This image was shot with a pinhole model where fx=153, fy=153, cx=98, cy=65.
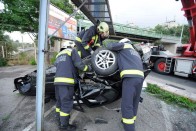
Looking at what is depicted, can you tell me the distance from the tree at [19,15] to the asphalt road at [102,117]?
20.3 feet

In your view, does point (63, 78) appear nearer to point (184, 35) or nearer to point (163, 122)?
point (163, 122)

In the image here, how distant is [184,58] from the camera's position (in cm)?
→ 766

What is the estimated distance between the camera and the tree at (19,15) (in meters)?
8.63

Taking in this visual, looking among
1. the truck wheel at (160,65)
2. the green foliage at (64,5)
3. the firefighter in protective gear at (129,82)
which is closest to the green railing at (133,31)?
the green foliage at (64,5)

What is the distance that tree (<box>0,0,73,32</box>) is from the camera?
340 inches

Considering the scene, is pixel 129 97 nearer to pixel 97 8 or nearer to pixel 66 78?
pixel 66 78

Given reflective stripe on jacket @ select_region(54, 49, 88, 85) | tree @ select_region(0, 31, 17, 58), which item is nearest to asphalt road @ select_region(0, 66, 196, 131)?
reflective stripe on jacket @ select_region(54, 49, 88, 85)

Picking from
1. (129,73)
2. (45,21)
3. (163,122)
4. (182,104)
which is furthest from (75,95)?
(182,104)

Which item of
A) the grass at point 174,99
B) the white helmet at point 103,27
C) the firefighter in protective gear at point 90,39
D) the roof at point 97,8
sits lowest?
the grass at point 174,99

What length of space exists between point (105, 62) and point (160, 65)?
7.58 m

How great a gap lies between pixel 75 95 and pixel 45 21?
4.72 ft

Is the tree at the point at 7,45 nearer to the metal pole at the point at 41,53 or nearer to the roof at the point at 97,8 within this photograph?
the roof at the point at 97,8

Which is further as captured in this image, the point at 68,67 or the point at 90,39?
the point at 90,39

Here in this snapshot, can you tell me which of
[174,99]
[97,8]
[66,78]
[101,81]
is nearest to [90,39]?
[97,8]
